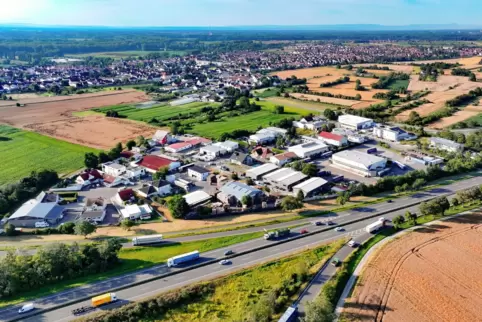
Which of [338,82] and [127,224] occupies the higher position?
[338,82]

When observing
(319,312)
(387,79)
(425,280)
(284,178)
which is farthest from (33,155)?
(387,79)

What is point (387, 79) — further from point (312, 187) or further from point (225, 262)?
point (225, 262)

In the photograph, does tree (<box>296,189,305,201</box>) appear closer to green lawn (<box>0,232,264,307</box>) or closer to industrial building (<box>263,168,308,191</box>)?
industrial building (<box>263,168,308,191</box>)

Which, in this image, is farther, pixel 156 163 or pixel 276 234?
pixel 156 163

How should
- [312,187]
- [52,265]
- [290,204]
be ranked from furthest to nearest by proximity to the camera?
[312,187], [290,204], [52,265]

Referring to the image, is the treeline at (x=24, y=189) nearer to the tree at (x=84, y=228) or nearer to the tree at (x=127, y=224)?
the tree at (x=84, y=228)

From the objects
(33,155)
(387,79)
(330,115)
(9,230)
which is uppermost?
(387,79)

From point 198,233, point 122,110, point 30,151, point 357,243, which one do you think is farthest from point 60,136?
point 357,243

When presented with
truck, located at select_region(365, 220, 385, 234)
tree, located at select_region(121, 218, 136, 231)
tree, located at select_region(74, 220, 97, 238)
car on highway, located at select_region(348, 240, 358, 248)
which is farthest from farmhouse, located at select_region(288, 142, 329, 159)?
tree, located at select_region(74, 220, 97, 238)
